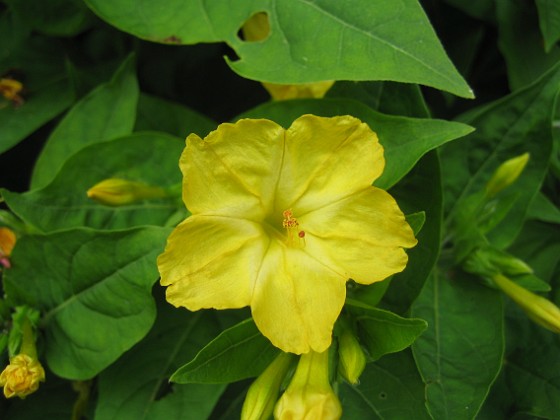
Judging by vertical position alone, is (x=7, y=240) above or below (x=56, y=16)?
below

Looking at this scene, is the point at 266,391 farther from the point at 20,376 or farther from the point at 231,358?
the point at 20,376

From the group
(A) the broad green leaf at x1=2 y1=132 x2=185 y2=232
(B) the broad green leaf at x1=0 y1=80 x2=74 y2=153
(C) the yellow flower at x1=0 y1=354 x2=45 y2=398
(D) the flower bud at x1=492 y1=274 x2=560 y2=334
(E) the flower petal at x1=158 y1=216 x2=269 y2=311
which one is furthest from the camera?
(B) the broad green leaf at x1=0 y1=80 x2=74 y2=153

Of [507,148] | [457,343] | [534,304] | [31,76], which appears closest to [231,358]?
[457,343]

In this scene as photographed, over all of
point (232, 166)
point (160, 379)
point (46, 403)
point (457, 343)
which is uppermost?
point (232, 166)

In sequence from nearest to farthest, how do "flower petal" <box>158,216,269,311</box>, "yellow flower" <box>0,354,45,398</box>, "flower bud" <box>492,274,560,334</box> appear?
"flower petal" <box>158,216,269,311</box>
"yellow flower" <box>0,354,45,398</box>
"flower bud" <box>492,274,560,334</box>

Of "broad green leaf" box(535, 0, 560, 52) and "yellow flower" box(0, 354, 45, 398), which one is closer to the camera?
"yellow flower" box(0, 354, 45, 398)

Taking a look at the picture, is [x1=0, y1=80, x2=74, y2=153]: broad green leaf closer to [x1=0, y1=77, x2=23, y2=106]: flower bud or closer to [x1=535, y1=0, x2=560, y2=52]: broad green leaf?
[x1=0, y1=77, x2=23, y2=106]: flower bud

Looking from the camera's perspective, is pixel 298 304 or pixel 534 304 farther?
pixel 534 304

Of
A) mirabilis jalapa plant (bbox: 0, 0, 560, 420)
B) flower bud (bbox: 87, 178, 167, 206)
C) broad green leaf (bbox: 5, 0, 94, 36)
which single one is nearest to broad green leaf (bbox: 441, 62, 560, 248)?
mirabilis jalapa plant (bbox: 0, 0, 560, 420)
